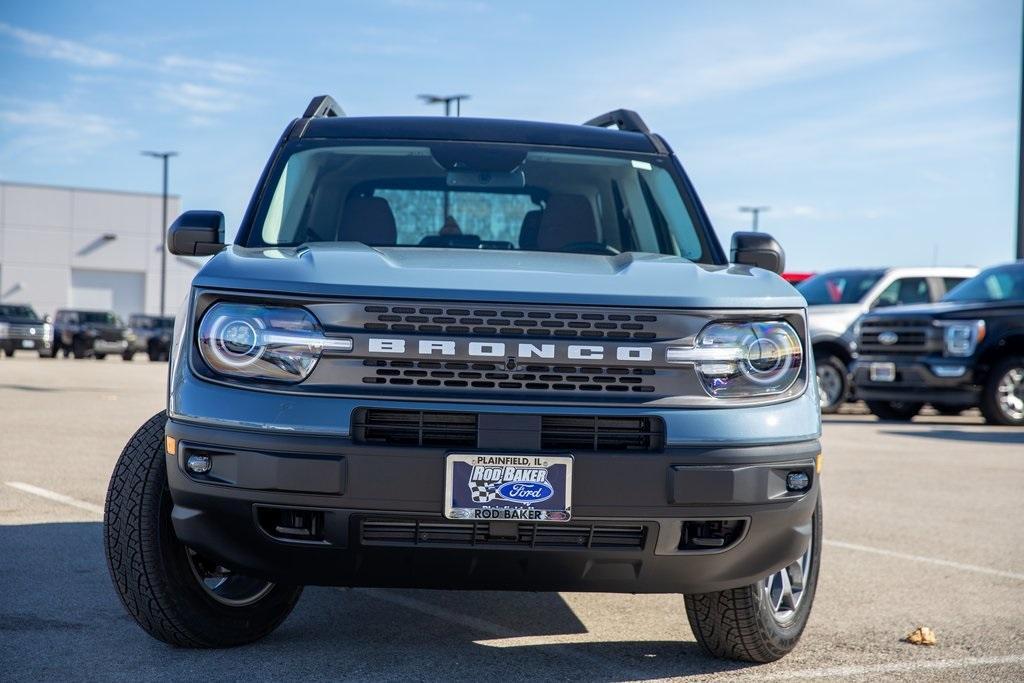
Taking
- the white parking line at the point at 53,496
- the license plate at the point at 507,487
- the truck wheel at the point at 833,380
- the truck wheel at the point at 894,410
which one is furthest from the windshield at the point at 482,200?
the truck wheel at the point at 833,380

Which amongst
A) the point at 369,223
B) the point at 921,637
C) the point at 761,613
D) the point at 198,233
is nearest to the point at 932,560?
the point at 921,637

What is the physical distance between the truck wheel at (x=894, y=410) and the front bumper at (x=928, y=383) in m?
1.42

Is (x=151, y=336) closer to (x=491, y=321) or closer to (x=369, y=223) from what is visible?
(x=369, y=223)

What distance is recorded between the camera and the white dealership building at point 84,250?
208ft

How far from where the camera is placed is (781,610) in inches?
167

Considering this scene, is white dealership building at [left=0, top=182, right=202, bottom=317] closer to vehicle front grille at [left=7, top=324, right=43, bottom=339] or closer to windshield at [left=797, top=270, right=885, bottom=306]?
vehicle front grille at [left=7, top=324, right=43, bottom=339]

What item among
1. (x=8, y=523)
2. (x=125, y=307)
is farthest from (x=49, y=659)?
(x=125, y=307)

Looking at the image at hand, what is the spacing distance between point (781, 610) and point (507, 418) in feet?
4.36

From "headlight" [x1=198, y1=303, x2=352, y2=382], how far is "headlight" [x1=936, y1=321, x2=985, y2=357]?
511 inches

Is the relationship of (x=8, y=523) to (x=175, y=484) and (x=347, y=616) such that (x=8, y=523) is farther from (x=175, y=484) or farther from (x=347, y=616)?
(x=175, y=484)

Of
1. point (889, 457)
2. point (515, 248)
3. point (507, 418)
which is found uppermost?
point (515, 248)

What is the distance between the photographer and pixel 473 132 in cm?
519

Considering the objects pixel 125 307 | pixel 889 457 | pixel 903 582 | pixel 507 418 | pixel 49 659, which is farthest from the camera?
pixel 125 307

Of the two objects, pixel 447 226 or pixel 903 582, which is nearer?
pixel 447 226
